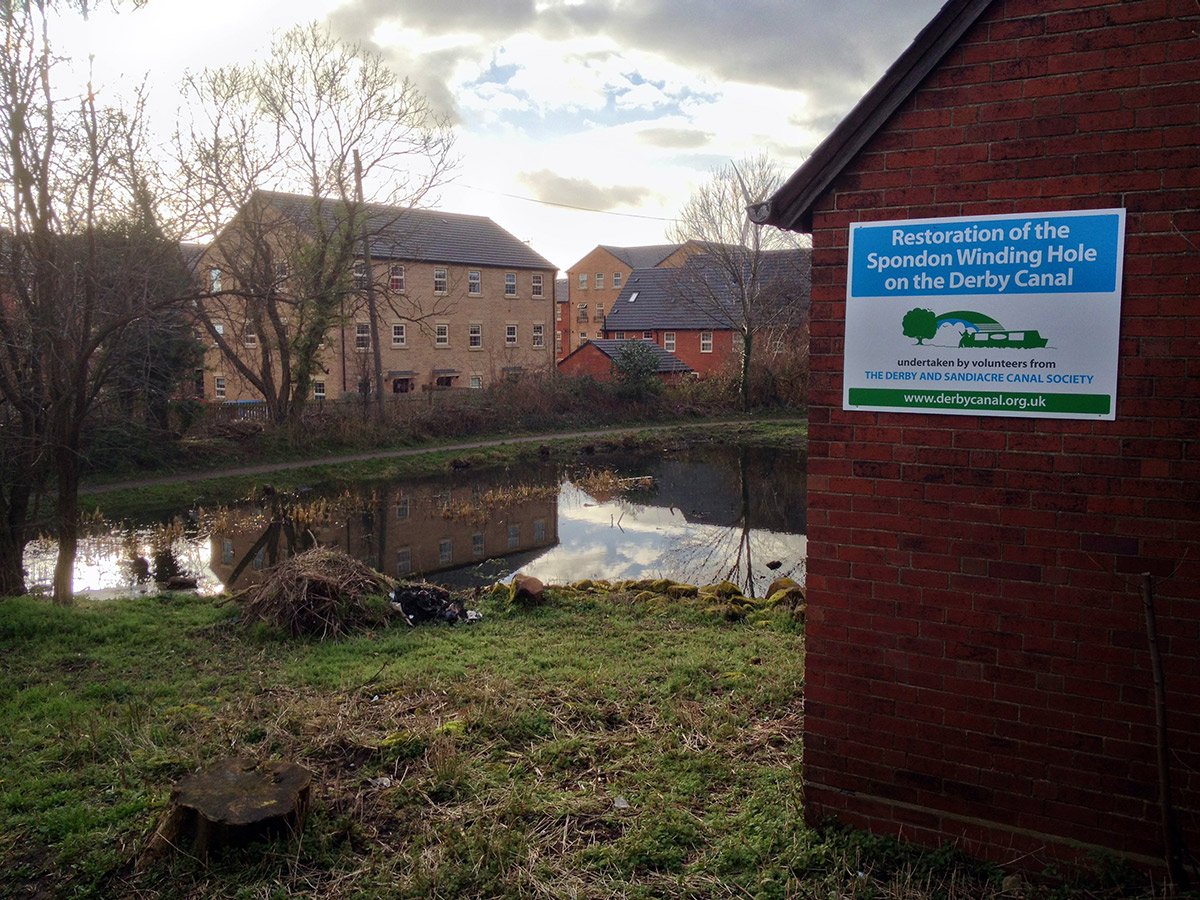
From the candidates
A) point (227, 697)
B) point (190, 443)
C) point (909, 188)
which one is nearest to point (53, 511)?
point (190, 443)

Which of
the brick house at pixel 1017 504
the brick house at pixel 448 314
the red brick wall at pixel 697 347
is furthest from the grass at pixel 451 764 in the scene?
the red brick wall at pixel 697 347

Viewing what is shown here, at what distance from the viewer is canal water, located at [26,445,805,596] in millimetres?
15531

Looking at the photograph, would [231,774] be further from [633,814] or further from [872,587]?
[872,587]

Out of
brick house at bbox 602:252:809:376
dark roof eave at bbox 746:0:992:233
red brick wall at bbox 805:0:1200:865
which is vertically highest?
brick house at bbox 602:252:809:376

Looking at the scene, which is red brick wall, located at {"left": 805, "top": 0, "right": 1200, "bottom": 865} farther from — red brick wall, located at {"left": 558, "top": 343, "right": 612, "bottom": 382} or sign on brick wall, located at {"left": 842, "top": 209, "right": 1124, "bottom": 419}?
red brick wall, located at {"left": 558, "top": 343, "right": 612, "bottom": 382}

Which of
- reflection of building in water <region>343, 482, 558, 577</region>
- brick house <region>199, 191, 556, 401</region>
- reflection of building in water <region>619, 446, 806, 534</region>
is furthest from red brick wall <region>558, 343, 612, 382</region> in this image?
reflection of building in water <region>343, 482, 558, 577</region>

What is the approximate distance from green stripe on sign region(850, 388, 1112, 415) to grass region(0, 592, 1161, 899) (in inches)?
87.2

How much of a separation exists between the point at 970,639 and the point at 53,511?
20.8 m

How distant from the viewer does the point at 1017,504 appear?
4.18 meters

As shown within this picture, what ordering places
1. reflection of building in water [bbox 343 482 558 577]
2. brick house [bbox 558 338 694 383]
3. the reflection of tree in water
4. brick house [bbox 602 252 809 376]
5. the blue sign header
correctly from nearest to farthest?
the blue sign header
the reflection of tree in water
reflection of building in water [bbox 343 482 558 577]
brick house [bbox 602 252 809 376]
brick house [bbox 558 338 694 383]

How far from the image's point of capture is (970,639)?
435cm

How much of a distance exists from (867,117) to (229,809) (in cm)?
481

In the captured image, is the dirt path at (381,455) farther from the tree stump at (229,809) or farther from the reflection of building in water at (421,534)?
the tree stump at (229,809)

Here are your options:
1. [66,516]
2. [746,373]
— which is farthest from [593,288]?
[66,516]
